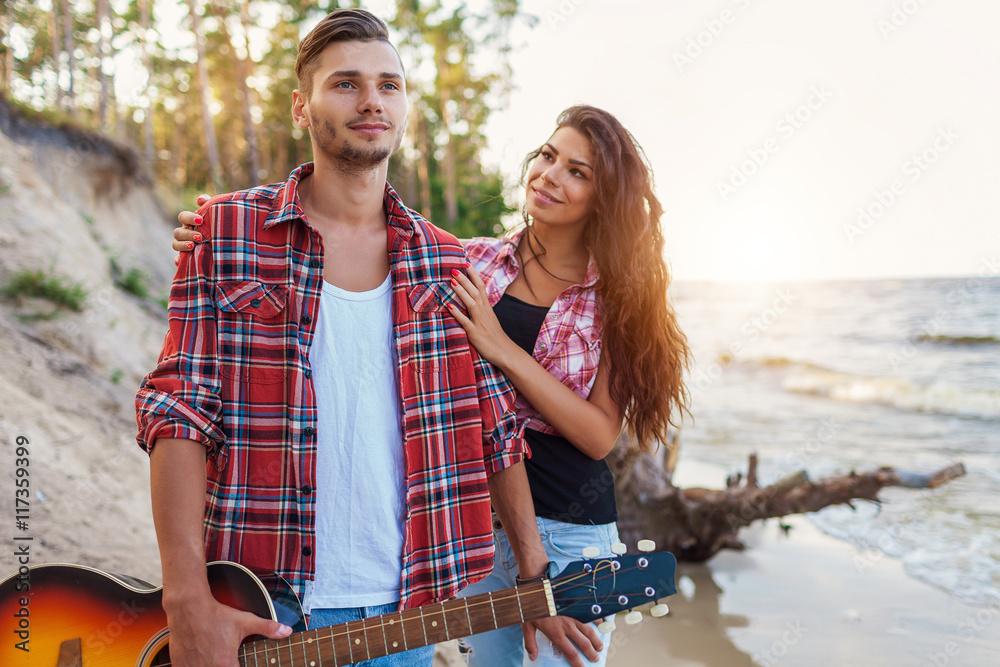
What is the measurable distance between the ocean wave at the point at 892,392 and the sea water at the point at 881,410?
4 cm

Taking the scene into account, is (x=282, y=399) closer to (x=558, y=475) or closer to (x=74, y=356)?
(x=558, y=475)

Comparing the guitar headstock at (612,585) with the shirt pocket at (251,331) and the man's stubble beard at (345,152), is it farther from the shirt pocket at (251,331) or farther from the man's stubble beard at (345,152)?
the man's stubble beard at (345,152)

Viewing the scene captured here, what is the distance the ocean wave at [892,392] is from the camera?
12.9m

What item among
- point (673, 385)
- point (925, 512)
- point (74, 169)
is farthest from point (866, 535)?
point (74, 169)

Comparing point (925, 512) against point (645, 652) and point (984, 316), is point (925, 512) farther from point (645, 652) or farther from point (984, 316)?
point (984, 316)

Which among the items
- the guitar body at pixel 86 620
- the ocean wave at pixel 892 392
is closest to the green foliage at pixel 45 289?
the guitar body at pixel 86 620

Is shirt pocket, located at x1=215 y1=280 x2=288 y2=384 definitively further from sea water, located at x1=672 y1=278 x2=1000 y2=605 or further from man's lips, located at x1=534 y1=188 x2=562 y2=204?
sea water, located at x1=672 y1=278 x2=1000 y2=605

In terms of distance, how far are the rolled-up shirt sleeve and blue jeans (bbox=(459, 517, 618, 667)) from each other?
110 cm

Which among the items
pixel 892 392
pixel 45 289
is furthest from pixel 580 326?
pixel 892 392

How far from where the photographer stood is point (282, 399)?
5.74 ft

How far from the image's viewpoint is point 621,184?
2.46 meters

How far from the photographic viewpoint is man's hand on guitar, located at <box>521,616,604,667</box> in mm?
1951

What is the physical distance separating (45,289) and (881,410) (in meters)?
15.1

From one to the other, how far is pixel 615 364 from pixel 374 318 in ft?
3.23
